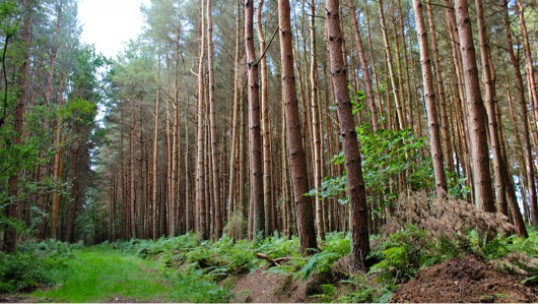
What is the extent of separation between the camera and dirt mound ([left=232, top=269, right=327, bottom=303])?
4791 millimetres

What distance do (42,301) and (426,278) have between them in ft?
18.2

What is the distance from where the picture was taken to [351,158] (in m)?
4.82

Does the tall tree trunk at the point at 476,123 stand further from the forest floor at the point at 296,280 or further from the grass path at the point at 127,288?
the grass path at the point at 127,288

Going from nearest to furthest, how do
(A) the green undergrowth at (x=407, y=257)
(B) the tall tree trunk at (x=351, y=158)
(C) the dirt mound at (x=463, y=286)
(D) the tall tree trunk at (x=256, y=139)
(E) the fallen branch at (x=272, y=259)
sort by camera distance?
(C) the dirt mound at (x=463, y=286)
(A) the green undergrowth at (x=407, y=257)
(B) the tall tree trunk at (x=351, y=158)
(E) the fallen branch at (x=272, y=259)
(D) the tall tree trunk at (x=256, y=139)

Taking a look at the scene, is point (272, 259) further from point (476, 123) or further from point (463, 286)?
point (476, 123)

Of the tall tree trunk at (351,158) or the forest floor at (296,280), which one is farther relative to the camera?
the tall tree trunk at (351,158)

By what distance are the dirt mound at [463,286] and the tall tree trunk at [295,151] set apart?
214 cm

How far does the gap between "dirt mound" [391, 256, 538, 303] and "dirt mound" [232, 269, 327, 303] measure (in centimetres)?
135

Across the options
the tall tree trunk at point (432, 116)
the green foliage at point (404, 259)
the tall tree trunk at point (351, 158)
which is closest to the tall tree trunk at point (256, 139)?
the tall tree trunk at point (351, 158)

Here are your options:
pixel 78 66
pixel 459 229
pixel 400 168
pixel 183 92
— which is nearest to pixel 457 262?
pixel 459 229

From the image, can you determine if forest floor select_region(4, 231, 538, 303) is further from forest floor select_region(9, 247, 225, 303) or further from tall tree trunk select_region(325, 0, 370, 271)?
tall tree trunk select_region(325, 0, 370, 271)

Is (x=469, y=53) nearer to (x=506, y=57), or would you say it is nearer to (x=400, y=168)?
(x=400, y=168)

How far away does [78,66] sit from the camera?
1753 cm

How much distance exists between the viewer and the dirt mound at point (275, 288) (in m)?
4.79
